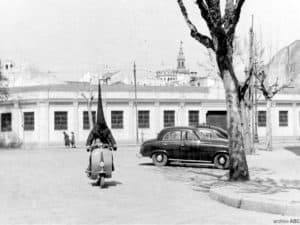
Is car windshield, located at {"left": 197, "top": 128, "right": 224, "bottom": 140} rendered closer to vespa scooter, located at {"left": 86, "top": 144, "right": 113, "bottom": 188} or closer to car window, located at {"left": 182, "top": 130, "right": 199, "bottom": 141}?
car window, located at {"left": 182, "top": 130, "right": 199, "bottom": 141}

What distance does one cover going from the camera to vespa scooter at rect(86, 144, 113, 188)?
507 inches

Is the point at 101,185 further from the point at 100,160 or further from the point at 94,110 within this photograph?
the point at 94,110

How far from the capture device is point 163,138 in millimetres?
20750

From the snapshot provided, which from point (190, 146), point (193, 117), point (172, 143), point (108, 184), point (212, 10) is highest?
point (212, 10)

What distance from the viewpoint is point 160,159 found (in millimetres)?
20719

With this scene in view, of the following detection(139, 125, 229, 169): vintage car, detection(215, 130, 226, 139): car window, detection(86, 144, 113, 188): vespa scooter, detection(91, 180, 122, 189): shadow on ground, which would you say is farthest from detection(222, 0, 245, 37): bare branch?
detection(215, 130, 226, 139): car window

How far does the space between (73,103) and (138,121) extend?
6296 millimetres

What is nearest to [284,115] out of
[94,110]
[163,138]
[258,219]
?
[94,110]

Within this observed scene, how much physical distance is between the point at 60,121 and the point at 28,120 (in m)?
2.93

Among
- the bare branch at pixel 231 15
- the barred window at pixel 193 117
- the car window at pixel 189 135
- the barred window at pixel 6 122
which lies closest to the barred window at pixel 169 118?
the barred window at pixel 193 117

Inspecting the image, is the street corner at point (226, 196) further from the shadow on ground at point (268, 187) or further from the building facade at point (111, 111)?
the building facade at point (111, 111)

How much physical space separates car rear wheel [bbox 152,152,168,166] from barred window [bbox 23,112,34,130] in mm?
28599

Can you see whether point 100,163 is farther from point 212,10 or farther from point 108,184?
point 212,10

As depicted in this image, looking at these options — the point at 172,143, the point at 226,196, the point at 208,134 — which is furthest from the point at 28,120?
the point at 226,196
